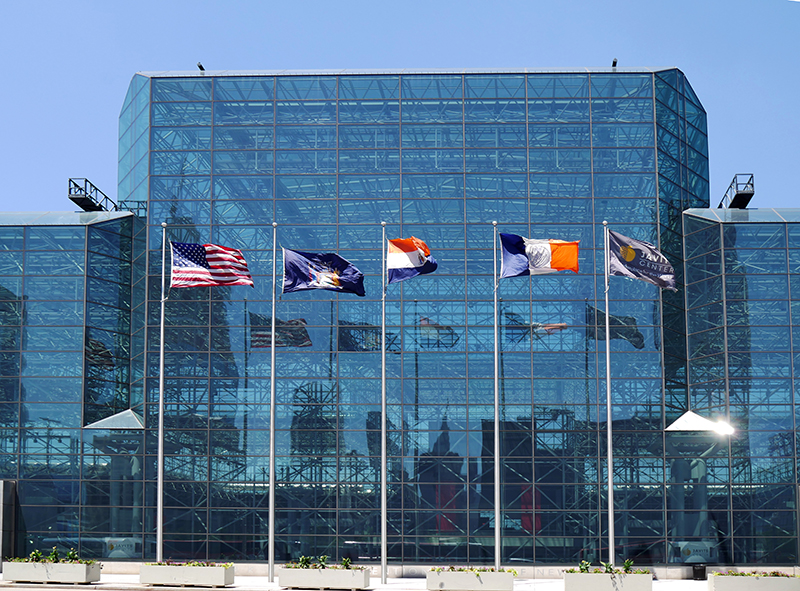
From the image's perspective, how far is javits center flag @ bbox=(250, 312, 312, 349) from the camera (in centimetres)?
4822

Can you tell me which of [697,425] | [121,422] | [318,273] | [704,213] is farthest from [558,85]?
[121,422]

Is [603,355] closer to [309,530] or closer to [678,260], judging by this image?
[678,260]

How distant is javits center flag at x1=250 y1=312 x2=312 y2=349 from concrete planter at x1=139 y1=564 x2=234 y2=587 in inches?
504

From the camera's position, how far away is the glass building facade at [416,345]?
46.5 m

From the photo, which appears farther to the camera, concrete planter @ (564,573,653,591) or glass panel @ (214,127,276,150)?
glass panel @ (214,127,276,150)

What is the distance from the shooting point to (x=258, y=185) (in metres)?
49.6

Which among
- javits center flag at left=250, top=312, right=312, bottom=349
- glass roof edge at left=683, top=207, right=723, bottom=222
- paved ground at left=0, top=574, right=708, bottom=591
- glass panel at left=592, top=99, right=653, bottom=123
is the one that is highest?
glass panel at left=592, top=99, right=653, bottom=123

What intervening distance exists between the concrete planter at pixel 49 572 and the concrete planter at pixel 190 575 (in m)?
2.66

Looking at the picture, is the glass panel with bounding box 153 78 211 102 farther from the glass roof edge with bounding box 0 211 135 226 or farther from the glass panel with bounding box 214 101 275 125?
the glass roof edge with bounding box 0 211 135 226

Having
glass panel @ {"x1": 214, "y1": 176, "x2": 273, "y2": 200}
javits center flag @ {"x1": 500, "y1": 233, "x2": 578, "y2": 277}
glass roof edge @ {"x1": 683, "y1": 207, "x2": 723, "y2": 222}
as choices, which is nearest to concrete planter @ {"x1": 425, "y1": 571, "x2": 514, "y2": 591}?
javits center flag @ {"x1": 500, "y1": 233, "x2": 578, "y2": 277}

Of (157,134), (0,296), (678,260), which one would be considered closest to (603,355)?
(678,260)

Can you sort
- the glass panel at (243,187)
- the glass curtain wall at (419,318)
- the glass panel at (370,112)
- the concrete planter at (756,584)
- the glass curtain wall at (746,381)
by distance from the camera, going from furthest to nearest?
the glass panel at (370,112), the glass panel at (243,187), the glass curtain wall at (419,318), the glass curtain wall at (746,381), the concrete planter at (756,584)

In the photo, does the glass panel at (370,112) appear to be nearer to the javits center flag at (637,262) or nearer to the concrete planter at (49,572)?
the javits center flag at (637,262)

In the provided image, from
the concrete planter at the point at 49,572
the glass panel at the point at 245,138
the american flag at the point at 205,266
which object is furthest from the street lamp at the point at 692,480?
the concrete planter at the point at 49,572
